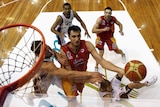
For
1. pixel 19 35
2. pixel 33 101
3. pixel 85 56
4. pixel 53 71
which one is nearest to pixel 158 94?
pixel 85 56

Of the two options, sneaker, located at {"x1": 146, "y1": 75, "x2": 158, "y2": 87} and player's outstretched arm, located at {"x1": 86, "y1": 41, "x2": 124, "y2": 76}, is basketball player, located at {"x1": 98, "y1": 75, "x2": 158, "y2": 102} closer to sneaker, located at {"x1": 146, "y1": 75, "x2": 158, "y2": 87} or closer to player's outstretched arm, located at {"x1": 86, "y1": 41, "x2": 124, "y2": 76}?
sneaker, located at {"x1": 146, "y1": 75, "x2": 158, "y2": 87}

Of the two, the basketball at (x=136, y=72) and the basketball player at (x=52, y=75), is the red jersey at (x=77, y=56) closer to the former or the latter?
the basketball player at (x=52, y=75)

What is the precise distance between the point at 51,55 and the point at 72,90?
375 mm

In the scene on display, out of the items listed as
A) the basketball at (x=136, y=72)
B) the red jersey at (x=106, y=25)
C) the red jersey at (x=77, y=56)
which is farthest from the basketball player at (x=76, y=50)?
the red jersey at (x=106, y=25)

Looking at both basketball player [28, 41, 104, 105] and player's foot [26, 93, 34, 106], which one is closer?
player's foot [26, 93, 34, 106]

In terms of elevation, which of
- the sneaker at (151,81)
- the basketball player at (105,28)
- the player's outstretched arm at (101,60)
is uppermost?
the basketball player at (105,28)

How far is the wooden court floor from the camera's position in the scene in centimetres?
367

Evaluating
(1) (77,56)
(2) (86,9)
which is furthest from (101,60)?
(2) (86,9)

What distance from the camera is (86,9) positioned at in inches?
163

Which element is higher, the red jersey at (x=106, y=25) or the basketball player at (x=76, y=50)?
the red jersey at (x=106, y=25)

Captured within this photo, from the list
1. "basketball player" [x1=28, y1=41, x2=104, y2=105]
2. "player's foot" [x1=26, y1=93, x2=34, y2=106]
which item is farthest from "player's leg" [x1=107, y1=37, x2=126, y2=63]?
"player's foot" [x1=26, y1=93, x2=34, y2=106]

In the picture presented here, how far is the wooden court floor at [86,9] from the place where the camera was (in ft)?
12.0

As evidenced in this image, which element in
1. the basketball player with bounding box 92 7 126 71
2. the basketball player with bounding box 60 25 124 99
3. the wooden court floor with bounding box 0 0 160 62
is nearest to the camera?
the basketball player with bounding box 60 25 124 99

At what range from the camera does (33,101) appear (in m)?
1.71
